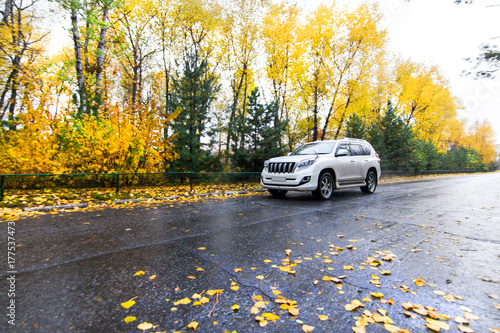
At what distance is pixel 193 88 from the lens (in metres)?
12.0

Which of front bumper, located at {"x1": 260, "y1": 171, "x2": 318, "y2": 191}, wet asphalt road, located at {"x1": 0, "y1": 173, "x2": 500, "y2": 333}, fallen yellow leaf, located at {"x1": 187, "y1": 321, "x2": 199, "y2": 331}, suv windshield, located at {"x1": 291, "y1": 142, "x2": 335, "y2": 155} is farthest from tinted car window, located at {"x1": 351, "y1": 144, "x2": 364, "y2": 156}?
fallen yellow leaf, located at {"x1": 187, "y1": 321, "x2": 199, "y2": 331}

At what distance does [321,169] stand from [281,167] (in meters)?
1.32

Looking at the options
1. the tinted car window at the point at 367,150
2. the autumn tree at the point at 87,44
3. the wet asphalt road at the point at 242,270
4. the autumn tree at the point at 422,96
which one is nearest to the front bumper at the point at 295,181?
the wet asphalt road at the point at 242,270

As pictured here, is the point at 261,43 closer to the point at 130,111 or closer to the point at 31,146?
the point at 130,111

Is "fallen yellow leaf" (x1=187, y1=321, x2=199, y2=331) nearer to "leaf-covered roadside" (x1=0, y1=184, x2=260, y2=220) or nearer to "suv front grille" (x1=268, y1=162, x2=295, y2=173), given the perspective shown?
"leaf-covered roadside" (x1=0, y1=184, x2=260, y2=220)

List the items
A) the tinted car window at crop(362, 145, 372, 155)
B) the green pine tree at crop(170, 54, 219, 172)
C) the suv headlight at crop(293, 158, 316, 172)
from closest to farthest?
1. the suv headlight at crop(293, 158, 316, 172)
2. the tinted car window at crop(362, 145, 372, 155)
3. the green pine tree at crop(170, 54, 219, 172)

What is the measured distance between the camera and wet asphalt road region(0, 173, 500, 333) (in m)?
2.02

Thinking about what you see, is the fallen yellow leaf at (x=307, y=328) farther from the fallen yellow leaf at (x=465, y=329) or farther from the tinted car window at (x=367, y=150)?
the tinted car window at (x=367, y=150)

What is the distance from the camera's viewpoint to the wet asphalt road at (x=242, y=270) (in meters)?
2.02

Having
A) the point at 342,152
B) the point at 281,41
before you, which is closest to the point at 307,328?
the point at 342,152

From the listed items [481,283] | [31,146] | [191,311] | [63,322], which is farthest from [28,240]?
[481,283]

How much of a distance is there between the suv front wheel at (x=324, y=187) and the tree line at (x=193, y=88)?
498 centimetres

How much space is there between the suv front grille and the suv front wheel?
1031 mm

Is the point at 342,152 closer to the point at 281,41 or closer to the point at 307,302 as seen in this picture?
the point at 307,302
